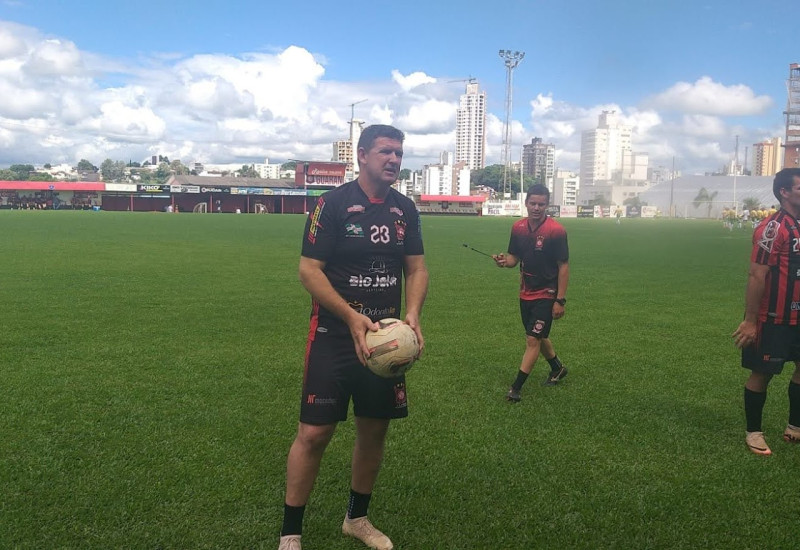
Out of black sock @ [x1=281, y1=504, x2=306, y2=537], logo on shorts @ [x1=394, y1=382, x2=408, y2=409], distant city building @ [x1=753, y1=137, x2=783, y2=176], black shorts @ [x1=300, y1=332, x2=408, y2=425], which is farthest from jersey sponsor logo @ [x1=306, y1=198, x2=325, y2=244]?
distant city building @ [x1=753, y1=137, x2=783, y2=176]

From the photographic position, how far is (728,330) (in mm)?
9938

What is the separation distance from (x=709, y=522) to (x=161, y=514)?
10.8 feet

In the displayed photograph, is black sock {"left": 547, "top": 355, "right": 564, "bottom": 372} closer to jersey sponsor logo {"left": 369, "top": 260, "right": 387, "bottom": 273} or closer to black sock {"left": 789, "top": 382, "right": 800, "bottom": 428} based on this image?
black sock {"left": 789, "top": 382, "right": 800, "bottom": 428}

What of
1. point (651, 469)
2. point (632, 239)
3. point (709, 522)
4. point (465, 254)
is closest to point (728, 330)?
point (651, 469)

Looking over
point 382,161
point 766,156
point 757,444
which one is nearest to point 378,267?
point 382,161

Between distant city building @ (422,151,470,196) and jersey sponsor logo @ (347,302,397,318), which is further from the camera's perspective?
distant city building @ (422,151,470,196)

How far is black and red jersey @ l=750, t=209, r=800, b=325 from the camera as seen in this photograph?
15.4 ft

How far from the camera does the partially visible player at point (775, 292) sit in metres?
4.71

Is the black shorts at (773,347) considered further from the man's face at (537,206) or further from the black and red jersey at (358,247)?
the black and red jersey at (358,247)


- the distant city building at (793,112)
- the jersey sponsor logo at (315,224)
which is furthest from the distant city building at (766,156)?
the jersey sponsor logo at (315,224)

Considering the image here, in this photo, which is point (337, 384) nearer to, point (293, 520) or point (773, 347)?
point (293, 520)

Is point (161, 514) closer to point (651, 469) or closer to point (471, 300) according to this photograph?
point (651, 469)

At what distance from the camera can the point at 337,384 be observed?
3309mm

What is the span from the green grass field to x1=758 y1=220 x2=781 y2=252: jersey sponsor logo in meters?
1.62
